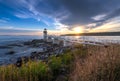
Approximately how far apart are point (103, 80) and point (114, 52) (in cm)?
139

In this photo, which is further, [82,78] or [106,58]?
[106,58]

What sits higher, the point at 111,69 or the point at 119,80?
the point at 111,69

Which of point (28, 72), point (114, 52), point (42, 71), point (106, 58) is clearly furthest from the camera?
point (42, 71)

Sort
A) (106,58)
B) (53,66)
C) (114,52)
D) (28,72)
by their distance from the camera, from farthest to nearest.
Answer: (53,66) → (28,72) → (114,52) → (106,58)

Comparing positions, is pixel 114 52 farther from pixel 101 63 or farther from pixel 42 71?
pixel 42 71

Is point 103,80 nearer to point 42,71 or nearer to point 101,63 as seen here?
point 101,63

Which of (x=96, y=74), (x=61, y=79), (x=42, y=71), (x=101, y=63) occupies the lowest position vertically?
(x=61, y=79)

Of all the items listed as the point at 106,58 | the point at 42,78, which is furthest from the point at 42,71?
the point at 106,58

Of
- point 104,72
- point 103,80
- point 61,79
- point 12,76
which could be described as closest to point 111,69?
point 104,72

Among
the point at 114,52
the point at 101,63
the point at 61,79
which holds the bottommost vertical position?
the point at 61,79

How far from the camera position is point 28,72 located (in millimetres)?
4594

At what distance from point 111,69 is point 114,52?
88 centimetres

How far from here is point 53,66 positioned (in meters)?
6.04

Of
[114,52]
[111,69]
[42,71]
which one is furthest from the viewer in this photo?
[42,71]
